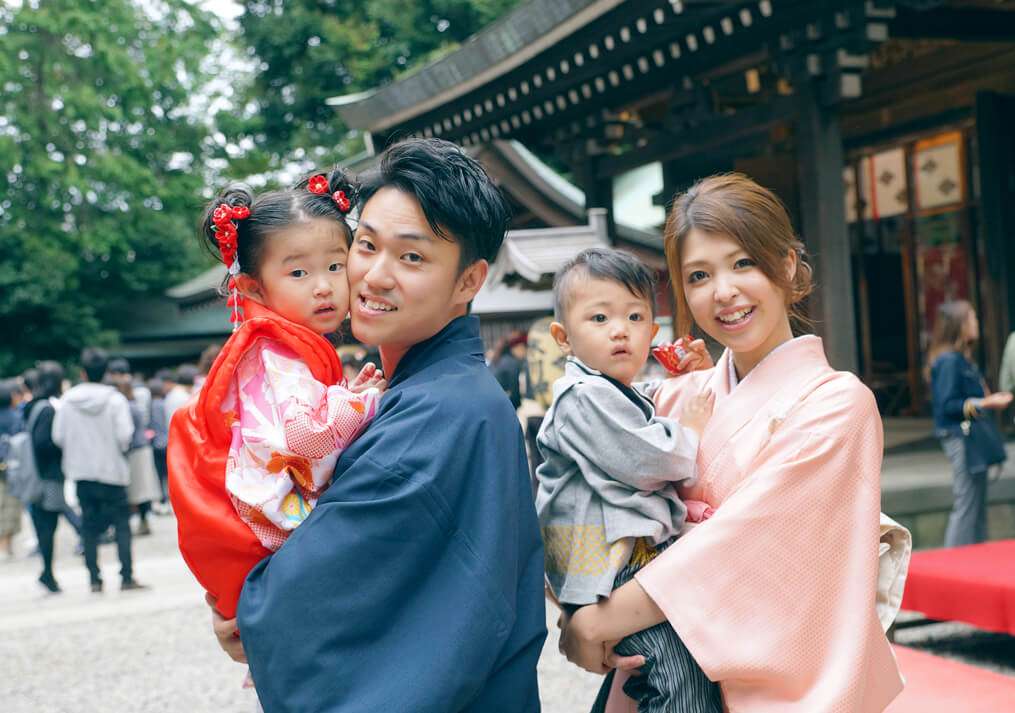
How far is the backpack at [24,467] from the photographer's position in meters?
7.55

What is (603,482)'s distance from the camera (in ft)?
5.83

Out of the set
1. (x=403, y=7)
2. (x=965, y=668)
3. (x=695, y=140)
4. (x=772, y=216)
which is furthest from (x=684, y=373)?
(x=403, y=7)

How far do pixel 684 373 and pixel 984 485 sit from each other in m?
4.55

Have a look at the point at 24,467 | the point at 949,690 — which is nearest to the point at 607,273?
the point at 949,690

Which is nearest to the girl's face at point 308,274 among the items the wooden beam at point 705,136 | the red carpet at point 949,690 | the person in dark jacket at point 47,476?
the red carpet at point 949,690

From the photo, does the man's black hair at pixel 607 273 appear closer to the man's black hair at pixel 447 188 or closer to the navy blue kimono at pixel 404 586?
the man's black hair at pixel 447 188

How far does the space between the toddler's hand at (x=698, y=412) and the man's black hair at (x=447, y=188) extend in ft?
1.62

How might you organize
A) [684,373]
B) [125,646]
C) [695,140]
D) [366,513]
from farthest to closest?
[695,140] → [125,646] → [684,373] → [366,513]

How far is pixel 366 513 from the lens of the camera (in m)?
1.55

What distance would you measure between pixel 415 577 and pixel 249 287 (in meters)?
0.76

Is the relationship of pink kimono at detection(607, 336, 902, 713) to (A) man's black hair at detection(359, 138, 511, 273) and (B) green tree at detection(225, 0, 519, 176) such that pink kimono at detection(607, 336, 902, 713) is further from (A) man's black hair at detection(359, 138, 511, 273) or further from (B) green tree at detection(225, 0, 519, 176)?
(B) green tree at detection(225, 0, 519, 176)

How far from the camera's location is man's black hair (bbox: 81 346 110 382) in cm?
713

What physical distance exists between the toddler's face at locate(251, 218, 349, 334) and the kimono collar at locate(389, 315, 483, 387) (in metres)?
0.20

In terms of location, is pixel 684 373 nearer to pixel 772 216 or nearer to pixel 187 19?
pixel 772 216
